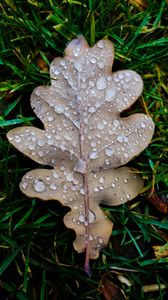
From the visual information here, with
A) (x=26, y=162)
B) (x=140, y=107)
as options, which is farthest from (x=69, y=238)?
(x=140, y=107)

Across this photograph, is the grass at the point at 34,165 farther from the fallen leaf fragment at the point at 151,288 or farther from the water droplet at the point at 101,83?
the water droplet at the point at 101,83

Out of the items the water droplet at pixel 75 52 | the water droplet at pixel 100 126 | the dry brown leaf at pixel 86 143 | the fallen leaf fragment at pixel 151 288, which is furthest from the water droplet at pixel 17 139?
the fallen leaf fragment at pixel 151 288

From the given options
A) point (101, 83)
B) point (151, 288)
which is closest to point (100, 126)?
point (101, 83)

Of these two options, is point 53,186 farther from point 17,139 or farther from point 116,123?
point 116,123

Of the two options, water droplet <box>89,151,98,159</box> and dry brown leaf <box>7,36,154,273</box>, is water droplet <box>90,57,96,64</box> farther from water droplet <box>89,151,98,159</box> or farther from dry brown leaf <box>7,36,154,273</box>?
water droplet <box>89,151,98,159</box>

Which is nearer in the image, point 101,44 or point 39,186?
point 39,186

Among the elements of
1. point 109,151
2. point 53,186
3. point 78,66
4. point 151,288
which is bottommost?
point 151,288

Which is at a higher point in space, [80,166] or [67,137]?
[67,137]
